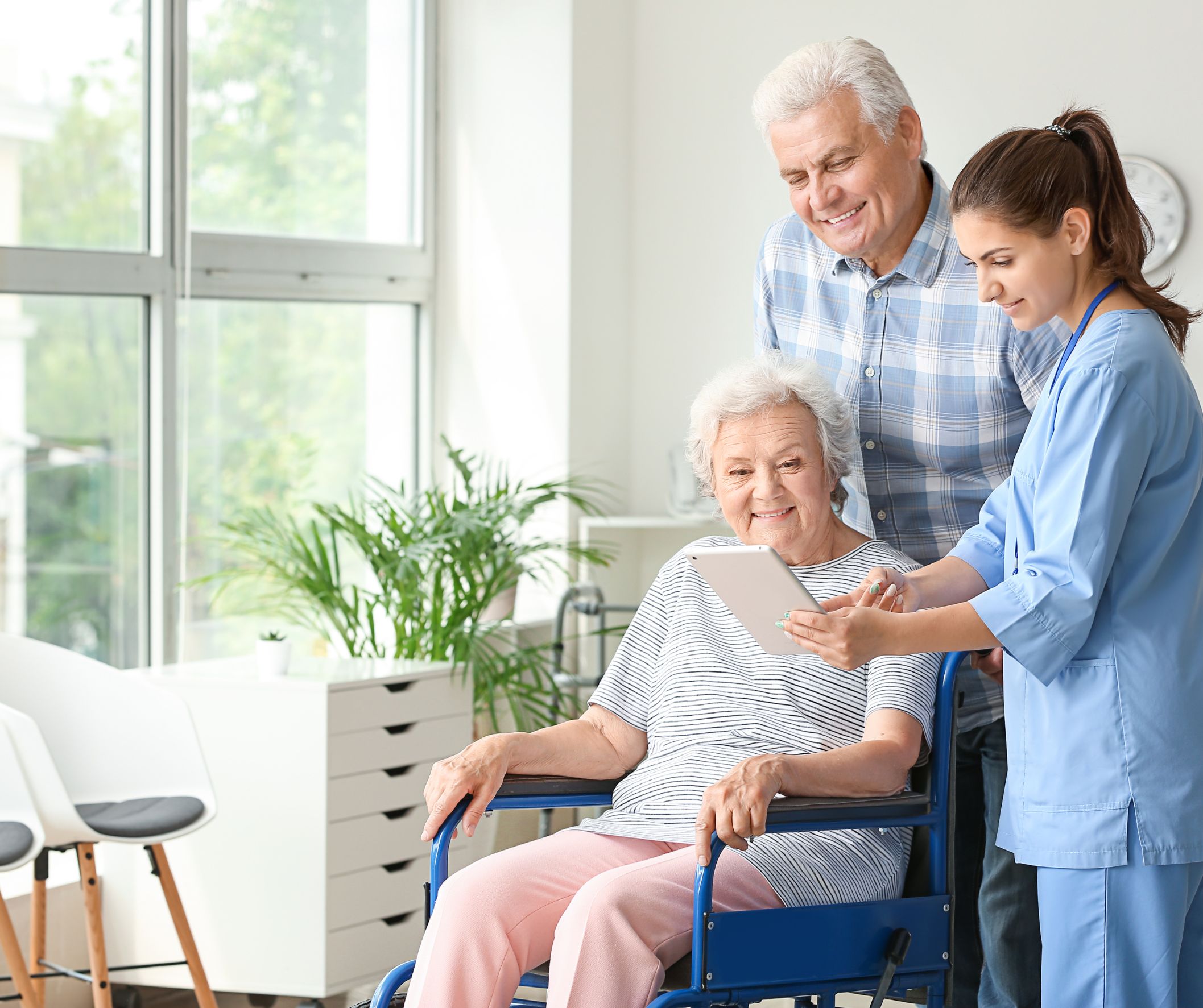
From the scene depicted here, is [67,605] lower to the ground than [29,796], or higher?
higher

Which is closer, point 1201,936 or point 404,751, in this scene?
point 1201,936

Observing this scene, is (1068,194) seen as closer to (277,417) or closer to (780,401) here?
(780,401)

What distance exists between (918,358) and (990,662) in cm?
44

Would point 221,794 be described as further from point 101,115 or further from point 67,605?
point 101,115

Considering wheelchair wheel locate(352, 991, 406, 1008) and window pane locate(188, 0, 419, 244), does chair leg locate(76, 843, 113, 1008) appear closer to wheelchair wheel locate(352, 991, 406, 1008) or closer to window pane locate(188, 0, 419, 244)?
wheelchair wheel locate(352, 991, 406, 1008)

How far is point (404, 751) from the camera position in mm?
3199

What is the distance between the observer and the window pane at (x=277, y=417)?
146 inches

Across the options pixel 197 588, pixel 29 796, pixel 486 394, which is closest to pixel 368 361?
pixel 486 394

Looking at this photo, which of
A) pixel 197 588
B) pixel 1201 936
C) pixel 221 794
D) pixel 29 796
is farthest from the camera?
pixel 197 588

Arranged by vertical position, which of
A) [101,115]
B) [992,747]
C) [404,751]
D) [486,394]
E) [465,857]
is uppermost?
[101,115]

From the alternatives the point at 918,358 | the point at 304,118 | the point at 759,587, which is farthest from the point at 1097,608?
the point at 304,118

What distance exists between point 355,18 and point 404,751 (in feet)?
6.82

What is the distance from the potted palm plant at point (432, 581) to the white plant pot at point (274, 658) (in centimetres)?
25

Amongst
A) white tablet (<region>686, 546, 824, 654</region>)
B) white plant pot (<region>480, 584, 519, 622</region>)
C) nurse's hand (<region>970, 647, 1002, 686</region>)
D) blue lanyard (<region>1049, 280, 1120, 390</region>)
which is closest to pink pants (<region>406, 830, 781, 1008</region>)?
white tablet (<region>686, 546, 824, 654</region>)
